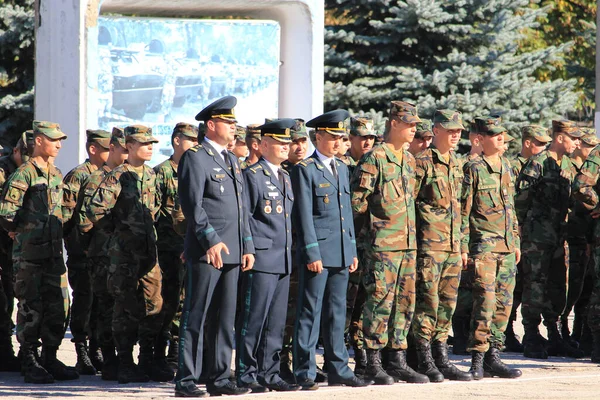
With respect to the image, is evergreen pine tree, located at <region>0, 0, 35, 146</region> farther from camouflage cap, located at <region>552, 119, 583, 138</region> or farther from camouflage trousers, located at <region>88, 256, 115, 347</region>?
camouflage cap, located at <region>552, 119, 583, 138</region>

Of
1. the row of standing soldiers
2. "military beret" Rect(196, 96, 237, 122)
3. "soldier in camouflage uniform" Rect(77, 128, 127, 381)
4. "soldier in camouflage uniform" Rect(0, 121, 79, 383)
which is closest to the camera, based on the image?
"military beret" Rect(196, 96, 237, 122)

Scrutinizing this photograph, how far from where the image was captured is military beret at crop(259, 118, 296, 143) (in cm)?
862

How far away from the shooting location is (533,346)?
11.2m

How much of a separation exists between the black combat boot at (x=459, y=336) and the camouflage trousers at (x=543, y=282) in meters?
0.63

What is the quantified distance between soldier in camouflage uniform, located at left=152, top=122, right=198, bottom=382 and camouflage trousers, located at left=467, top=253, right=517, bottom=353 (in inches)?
104

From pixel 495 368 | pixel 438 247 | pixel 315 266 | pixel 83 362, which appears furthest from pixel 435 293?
pixel 83 362

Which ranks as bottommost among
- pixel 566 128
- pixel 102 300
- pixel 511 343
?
pixel 511 343

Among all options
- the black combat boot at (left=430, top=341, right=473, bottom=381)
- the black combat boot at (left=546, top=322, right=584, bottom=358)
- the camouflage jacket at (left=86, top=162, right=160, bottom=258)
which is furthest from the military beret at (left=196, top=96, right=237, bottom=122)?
the black combat boot at (left=546, top=322, right=584, bottom=358)

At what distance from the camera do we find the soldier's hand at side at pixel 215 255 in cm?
800

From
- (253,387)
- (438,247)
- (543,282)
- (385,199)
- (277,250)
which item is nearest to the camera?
(253,387)

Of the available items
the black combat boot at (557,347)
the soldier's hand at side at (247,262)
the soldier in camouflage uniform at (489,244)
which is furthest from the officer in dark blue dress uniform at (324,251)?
the black combat boot at (557,347)

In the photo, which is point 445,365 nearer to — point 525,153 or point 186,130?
point 186,130

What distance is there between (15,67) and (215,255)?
44.3 ft

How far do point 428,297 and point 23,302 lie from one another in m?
3.43
